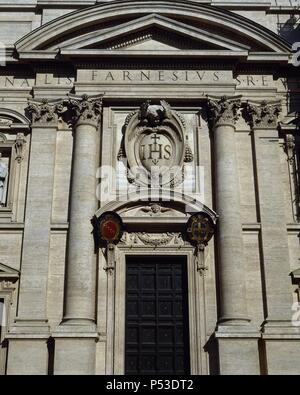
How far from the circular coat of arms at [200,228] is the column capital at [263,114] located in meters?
3.74

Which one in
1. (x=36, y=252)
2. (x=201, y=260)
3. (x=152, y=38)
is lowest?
(x=201, y=260)

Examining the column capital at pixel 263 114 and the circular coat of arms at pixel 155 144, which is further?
the column capital at pixel 263 114

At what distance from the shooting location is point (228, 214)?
1808cm

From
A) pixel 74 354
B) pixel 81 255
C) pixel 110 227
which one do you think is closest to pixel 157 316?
pixel 74 354

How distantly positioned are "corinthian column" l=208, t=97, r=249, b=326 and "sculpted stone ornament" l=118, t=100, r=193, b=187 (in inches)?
45.0

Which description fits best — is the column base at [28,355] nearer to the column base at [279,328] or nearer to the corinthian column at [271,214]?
the column base at [279,328]

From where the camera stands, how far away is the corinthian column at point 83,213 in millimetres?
17203

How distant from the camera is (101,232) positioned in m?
17.9

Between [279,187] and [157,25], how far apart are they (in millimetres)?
6900

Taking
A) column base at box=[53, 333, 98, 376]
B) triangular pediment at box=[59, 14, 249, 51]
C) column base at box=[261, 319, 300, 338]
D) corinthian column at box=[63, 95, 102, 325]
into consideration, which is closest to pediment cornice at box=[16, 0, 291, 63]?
triangular pediment at box=[59, 14, 249, 51]

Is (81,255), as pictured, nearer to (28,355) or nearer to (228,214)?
(28,355)

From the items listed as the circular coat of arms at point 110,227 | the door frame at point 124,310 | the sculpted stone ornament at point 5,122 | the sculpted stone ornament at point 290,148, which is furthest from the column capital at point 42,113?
the sculpted stone ornament at point 290,148

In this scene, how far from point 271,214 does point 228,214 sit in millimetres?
1423

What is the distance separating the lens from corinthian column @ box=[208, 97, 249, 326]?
677 inches
